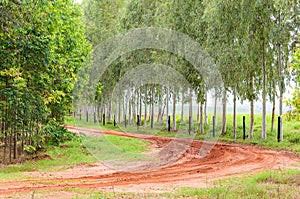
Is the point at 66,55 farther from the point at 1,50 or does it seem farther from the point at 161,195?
the point at 161,195

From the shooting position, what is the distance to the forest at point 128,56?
16.6 meters

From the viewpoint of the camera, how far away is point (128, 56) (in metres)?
43.9

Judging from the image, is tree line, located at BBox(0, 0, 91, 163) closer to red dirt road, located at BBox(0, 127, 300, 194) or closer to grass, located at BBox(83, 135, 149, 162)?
red dirt road, located at BBox(0, 127, 300, 194)

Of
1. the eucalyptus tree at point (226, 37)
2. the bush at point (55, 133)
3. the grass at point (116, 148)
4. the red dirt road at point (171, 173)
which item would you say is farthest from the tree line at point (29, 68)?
the eucalyptus tree at point (226, 37)

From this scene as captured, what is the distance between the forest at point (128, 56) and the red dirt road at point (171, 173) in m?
2.45

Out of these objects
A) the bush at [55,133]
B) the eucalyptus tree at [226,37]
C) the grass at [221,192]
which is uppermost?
the eucalyptus tree at [226,37]

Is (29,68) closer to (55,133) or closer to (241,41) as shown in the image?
(55,133)

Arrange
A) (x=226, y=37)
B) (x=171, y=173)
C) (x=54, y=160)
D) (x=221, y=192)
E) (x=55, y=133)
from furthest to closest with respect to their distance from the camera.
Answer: (x=226, y=37), (x=54, y=160), (x=55, y=133), (x=171, y=173), (x=221, y=192)

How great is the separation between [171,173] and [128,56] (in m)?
Answer: 28.6

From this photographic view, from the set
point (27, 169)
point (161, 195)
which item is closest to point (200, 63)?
point (27, 169)

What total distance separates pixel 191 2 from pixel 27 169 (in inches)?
840

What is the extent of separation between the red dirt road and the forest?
8.04ft

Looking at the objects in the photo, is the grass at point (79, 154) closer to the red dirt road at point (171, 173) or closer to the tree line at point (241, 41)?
the red dirt road at point (171, 173)

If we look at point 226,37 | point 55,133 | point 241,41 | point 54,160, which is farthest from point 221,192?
point 226,37
